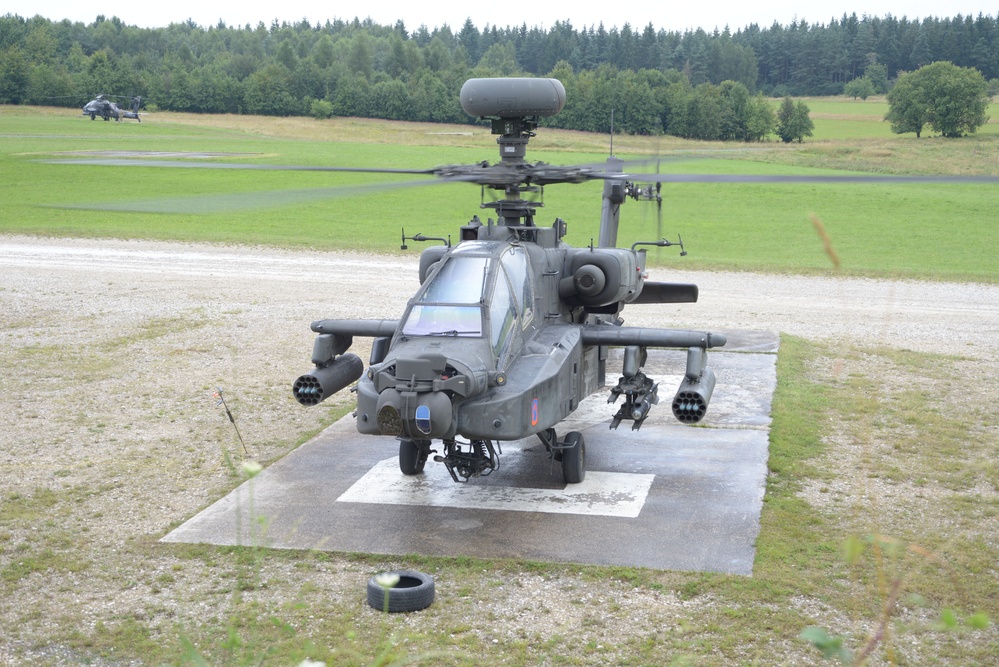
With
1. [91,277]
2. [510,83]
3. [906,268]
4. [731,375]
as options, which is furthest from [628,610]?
[906,268]

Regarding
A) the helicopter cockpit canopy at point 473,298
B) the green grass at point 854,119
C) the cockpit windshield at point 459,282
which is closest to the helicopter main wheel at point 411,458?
the helicopter cockpit canopy at point 473,298

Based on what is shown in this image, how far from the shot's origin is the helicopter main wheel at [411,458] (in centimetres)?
1085

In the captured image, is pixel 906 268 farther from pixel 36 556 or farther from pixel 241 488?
pixel 36 556

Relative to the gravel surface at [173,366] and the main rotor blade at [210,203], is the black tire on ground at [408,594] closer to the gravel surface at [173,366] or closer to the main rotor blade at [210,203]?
the gravel surface at [173,366]

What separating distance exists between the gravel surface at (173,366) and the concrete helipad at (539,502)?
1.76 ft

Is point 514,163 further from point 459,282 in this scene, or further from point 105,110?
point 105,110

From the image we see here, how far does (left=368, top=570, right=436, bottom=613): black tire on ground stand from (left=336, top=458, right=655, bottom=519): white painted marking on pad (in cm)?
212

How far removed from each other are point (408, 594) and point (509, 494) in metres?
2.84

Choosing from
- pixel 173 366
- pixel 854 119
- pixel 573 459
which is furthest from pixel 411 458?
pixel 854 119

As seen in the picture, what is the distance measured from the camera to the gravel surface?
835 cm

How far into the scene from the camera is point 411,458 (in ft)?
36.1

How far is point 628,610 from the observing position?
7895mm

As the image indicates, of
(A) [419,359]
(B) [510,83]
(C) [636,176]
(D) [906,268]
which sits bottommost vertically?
(D) [906,268]

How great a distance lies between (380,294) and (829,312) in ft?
29.8
